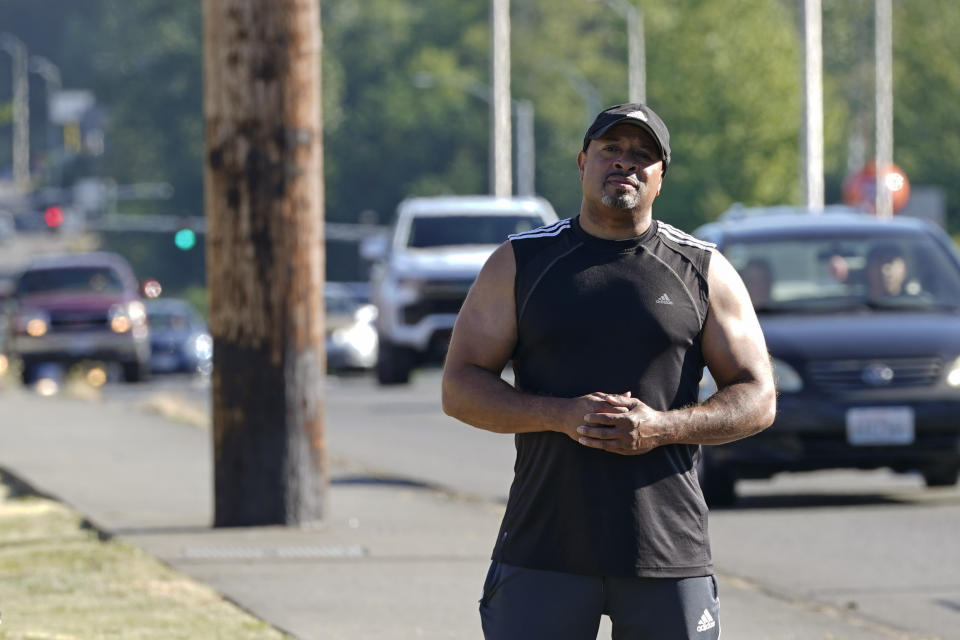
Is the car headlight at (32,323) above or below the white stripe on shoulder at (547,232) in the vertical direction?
below

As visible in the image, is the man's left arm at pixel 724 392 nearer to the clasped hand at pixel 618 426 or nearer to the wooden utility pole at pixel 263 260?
the clasped hand at pixel 618 426

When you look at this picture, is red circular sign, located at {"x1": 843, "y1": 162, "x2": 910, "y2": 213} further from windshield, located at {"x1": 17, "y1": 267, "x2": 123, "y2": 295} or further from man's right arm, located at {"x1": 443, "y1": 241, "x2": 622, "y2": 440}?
man's right arm, located at {"x1": 443, "y1": 241, "x2": 622, "y2": 440}

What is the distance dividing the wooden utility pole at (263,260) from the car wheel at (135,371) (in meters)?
22.0

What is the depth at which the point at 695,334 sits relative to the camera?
4.91m

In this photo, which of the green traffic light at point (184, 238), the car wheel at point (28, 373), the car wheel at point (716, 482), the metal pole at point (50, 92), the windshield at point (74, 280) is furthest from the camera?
the metal pole at point (50, 92)

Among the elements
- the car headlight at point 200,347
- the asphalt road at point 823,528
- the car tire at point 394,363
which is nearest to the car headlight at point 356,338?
the car headlight at point 200,347

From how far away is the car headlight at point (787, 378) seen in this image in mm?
12133

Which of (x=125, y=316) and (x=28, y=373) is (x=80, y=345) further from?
(x=28, y=373)

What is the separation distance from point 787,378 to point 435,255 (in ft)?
41.9

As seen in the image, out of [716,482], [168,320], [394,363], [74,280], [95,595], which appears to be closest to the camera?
[95,595]

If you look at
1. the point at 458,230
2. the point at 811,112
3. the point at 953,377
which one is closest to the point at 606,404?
the point at 953,377

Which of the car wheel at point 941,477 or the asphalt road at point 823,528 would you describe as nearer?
the asphalt road at point 823,528

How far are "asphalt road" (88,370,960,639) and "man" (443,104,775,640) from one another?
11.0 feet

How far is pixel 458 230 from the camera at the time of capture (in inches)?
984
